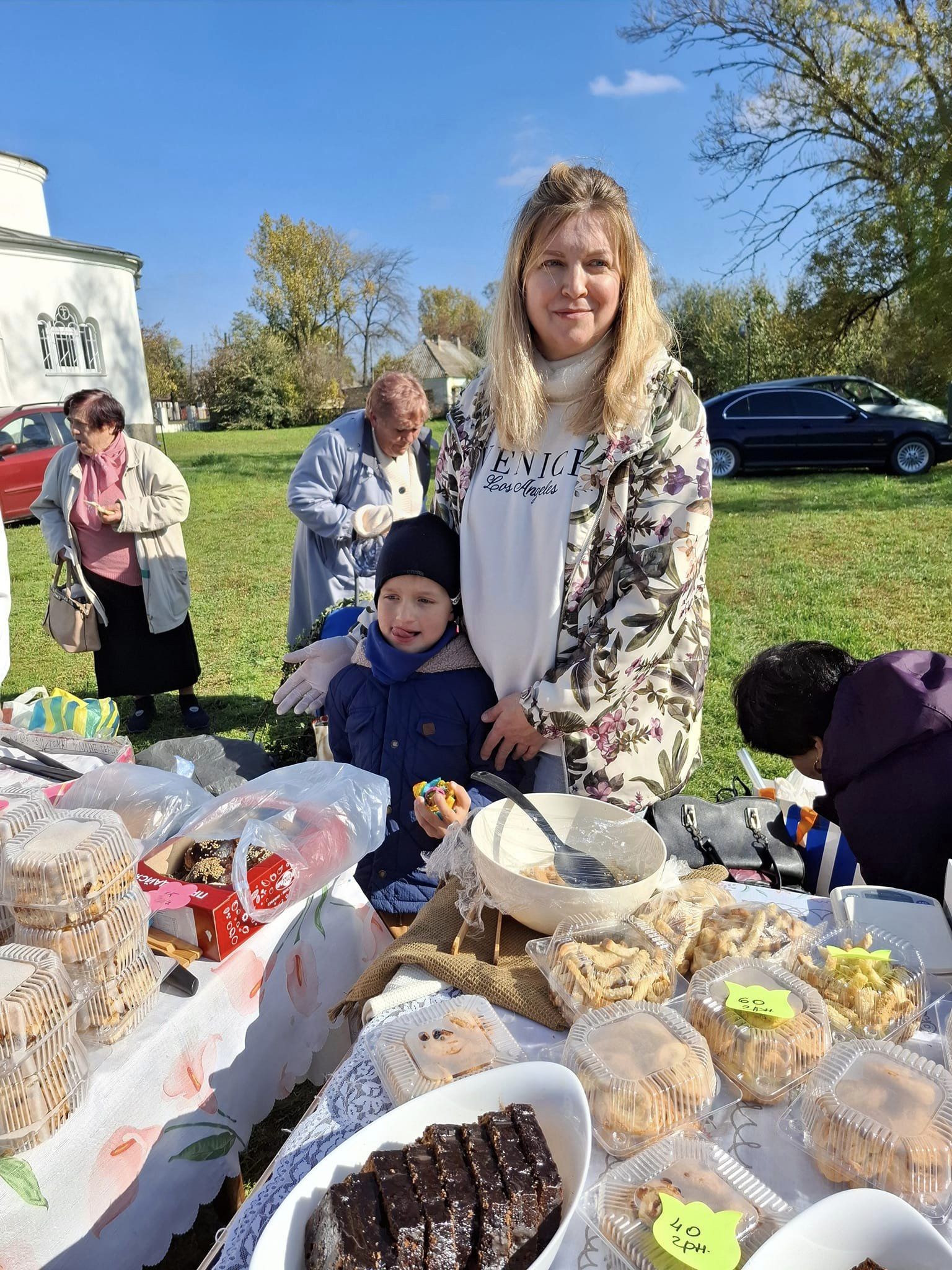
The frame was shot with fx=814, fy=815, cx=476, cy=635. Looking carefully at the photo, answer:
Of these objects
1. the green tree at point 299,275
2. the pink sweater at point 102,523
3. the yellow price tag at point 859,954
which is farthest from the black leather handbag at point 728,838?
the green tree at point 299,275

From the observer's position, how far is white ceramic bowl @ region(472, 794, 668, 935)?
1.40 m

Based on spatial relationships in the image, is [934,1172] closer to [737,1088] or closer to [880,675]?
[737,1088]

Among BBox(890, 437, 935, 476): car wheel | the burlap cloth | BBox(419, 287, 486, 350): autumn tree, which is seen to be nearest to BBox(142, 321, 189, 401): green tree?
BBox(419, 287, 486, 350): autumn tree

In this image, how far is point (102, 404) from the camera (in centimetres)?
453

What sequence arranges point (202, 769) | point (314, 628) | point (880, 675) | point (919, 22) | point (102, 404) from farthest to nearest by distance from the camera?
point (919, 22), point (102, 404), point (314, 628), point (202, 769), point (880, 675)

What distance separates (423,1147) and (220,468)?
65.8 feet

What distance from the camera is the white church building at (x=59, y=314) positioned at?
19.9 m

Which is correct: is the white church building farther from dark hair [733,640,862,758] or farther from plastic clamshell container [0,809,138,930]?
plastic clamshell container [0,809,138,930]

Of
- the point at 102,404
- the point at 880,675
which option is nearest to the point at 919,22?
the point at 102,404

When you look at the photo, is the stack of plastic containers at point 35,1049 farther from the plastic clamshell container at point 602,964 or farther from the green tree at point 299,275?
the green tree at point 299,275

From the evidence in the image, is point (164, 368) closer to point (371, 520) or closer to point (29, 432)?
point (29, 432)

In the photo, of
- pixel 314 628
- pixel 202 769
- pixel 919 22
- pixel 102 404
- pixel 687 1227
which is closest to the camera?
pixel 687 1227

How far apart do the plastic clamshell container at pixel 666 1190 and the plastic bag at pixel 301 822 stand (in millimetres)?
819

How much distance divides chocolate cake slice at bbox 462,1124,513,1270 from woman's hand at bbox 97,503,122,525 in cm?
435
